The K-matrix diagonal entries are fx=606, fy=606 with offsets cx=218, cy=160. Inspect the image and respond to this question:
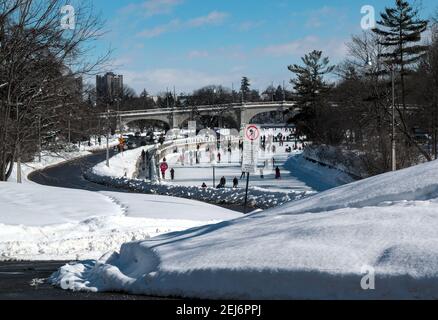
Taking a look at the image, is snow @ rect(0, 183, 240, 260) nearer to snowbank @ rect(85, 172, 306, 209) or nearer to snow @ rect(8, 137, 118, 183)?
snow @ rect(8, 137, 118, 183)

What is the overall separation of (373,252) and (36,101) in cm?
2170

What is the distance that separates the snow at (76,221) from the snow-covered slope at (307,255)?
176 inches

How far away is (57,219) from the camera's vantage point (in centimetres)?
1766

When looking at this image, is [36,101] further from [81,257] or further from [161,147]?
[161,147]

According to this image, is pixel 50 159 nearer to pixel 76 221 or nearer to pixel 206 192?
pixel 206 192

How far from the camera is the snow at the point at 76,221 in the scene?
13680mm

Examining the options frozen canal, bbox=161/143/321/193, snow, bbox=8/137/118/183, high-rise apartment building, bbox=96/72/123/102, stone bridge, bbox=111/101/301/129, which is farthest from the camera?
stone bridge, bbox=111/101/301/129

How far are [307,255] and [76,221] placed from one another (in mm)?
12104

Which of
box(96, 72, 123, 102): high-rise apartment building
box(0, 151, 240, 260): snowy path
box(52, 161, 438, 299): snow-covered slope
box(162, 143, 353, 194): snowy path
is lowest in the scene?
box(162, 143, 353, 194): snowy path

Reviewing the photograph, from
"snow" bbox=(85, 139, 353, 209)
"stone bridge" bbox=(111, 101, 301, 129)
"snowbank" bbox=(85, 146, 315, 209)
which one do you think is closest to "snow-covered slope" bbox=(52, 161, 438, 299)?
"snowbank" bbox=(85, 146, 315, 209)

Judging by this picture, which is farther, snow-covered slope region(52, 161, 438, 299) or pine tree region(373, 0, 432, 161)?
pine tree region(373, 0, 432, 161)

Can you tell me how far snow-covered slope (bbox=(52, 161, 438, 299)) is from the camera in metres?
6.12

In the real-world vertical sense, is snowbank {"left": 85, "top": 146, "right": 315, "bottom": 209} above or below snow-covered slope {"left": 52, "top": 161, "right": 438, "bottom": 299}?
below

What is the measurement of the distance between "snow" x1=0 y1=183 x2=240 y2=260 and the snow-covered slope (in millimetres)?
4479
